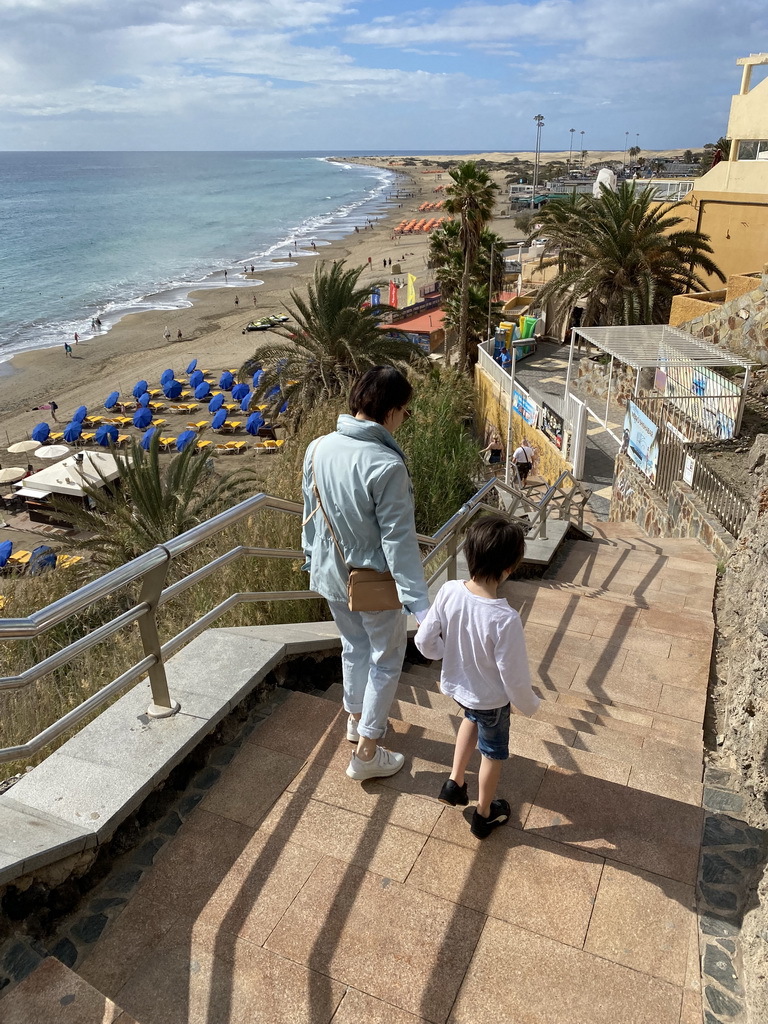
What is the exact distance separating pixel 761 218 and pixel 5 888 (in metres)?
25.9

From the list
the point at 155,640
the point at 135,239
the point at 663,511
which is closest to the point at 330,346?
the point at 663,511

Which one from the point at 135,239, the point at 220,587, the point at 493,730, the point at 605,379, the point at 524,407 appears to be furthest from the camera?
the point at 135,239

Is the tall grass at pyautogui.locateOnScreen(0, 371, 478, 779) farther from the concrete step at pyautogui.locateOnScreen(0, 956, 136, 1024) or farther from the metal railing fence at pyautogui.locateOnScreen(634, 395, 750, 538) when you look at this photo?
the metal railing fence at pyautogui.locateOnScreen(634, 395, 750, 538)

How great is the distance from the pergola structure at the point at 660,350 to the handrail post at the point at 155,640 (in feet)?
35.6

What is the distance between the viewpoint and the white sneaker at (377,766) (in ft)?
9.31

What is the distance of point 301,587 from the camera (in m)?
5.14

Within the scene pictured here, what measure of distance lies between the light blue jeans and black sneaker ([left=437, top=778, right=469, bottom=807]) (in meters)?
0.32

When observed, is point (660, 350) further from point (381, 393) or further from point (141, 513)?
point (381, 393)

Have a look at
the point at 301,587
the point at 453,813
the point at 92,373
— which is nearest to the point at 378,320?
the point at 301,587

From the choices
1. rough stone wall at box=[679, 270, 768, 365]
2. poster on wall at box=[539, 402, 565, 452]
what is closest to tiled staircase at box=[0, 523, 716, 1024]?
poster on wall at box=[539, 402, 565, 452]

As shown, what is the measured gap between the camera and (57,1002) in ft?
6.37

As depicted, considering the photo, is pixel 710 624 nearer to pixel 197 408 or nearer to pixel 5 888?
pixel 5 888

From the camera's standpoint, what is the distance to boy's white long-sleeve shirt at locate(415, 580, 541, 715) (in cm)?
245

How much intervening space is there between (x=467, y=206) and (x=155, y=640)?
88.5ft
